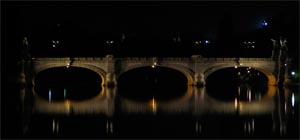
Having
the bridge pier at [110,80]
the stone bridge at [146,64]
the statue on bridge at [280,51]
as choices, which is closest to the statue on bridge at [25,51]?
the stone bridge at [146,64]

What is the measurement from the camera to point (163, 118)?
33.7 m

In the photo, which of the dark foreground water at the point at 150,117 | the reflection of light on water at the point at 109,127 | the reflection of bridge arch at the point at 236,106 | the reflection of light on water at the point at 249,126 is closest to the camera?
the dark foreground water at the point at 150,117

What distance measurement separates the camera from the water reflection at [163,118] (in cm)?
2791

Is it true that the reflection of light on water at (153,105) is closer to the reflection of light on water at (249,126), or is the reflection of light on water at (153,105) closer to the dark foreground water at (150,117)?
the dark foreground water at (150,117)

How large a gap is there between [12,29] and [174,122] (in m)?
25.2

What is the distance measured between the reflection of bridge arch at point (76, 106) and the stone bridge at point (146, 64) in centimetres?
1572

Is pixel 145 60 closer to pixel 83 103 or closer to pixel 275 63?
pixel 275 63

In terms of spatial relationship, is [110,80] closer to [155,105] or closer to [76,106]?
[155,105]

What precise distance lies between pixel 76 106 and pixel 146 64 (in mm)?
23889

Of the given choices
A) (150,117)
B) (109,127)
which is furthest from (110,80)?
(109,127)

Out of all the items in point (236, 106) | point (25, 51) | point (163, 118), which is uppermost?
point (25, 51)

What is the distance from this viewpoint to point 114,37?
3253 inches

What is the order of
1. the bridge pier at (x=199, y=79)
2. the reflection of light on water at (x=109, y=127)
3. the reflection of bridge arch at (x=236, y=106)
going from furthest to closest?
1. the bridge pier at (x=199, y=79)
2. the reflection of bridge arch at (x=236, y=106)
3. the reflection of light on water at (x=109, y=127)

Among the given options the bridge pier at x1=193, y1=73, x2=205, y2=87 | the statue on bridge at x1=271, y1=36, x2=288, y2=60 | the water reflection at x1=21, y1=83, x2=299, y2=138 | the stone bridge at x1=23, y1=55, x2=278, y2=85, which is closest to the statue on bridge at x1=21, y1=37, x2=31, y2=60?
the stone bridge at x1=23, y1=55, x2=278, y2=85
